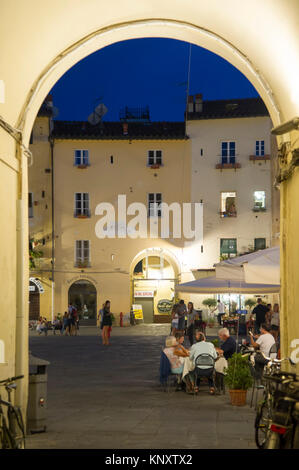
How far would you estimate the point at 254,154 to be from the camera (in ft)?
148

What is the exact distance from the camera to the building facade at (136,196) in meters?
44.8

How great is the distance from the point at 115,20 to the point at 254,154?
3647cm

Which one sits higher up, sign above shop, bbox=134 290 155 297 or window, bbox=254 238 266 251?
window, bbox=254 238 266 251

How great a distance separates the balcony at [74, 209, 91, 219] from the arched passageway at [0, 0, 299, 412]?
34.8 meters

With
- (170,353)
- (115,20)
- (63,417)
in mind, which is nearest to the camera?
(115,20)

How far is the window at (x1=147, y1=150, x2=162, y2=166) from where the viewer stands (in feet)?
150

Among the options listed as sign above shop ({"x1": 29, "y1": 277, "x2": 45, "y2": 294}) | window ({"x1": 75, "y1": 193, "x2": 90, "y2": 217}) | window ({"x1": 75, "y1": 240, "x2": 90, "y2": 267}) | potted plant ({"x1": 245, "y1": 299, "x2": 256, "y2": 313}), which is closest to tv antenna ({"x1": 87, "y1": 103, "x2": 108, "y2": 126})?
window ({"x1": 75, "y1": 193, "x2": 90, "y2": 217})

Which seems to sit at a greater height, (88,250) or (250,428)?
(88,250)

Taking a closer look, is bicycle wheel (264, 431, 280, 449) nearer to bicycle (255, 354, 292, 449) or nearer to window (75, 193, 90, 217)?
bicycle (255, 354, 292, 449)

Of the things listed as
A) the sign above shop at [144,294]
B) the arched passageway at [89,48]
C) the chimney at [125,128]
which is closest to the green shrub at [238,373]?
the arched passageway at [89,48]

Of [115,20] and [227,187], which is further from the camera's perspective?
[227,187]

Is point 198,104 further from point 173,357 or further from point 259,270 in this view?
point 259,270
